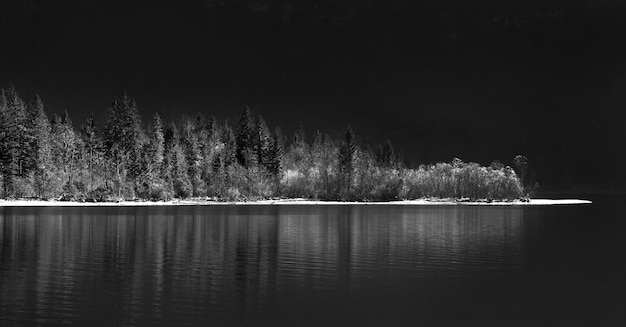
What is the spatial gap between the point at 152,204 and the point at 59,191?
24823mm

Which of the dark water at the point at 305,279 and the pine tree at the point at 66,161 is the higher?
the pine tree at the point at 66,161

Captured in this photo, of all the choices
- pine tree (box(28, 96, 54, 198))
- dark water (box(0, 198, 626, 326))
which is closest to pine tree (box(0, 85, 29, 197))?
pine tree (box(28, 96, 54, 198))

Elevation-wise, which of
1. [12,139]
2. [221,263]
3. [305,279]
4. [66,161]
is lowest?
[305,279]

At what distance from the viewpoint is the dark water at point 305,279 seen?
3756cm

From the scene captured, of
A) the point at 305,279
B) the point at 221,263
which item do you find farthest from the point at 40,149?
the point at 305,279

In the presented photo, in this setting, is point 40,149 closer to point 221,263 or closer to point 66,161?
point 66,161

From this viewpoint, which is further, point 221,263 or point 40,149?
point 40,149

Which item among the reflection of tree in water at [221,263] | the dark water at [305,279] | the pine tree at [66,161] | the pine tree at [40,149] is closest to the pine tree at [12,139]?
the pine tree at [40,149]

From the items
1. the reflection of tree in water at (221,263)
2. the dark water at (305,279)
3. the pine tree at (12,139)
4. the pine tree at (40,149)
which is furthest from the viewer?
the pine tree at (40,149)

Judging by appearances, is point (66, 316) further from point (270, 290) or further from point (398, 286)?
point (398, 286)

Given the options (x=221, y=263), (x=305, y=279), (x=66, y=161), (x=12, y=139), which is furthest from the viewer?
(x=66, y=161)

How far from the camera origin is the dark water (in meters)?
37.6

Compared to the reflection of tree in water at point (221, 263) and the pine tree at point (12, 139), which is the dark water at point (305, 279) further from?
the pine tree at point (12, 139)

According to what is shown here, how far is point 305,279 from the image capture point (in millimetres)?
50344
